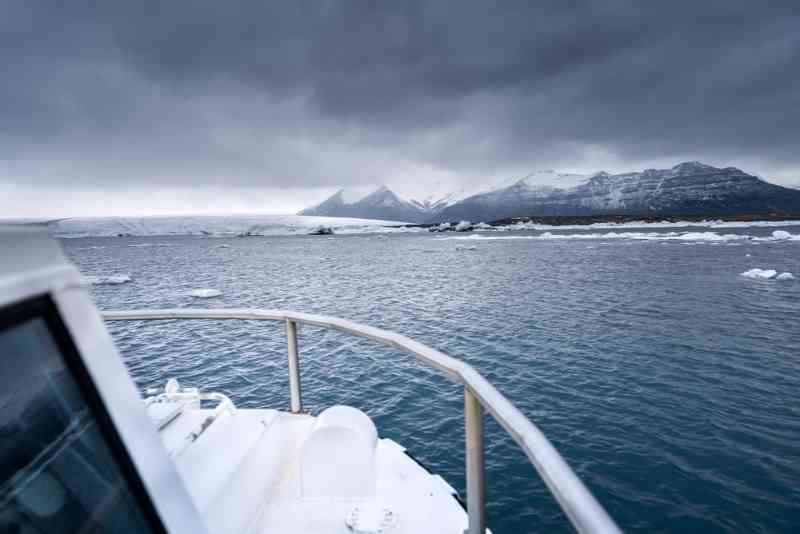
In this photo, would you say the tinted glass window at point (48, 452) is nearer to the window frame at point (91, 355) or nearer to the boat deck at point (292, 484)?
the window frame at point (91, 355)

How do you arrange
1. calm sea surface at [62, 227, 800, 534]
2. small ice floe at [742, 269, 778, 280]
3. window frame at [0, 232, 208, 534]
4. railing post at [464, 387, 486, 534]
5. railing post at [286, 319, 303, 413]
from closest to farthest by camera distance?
window frame at [0, 232, 208, 534] < railing post at [464, 387, 486, 534] < railing post at [286, 319, 303, 413] < calm sea surface at [62, 227, 800, 534] < small ice floe at [742, 269, 778, 280]

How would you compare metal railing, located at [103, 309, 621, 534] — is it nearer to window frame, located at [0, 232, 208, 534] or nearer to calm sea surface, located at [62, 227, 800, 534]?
window frame, located at [0, 232, 208, 534]

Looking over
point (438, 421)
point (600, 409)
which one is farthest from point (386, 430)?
point (600, 409)

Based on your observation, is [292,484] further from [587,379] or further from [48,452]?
[587,379]

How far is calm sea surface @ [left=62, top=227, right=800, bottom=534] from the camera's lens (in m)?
8.01

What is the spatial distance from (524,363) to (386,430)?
22.2 feet

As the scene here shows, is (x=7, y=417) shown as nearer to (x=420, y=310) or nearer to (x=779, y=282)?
(x=420, y=310)

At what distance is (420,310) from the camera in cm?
2503

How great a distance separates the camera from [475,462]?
7.51 ft

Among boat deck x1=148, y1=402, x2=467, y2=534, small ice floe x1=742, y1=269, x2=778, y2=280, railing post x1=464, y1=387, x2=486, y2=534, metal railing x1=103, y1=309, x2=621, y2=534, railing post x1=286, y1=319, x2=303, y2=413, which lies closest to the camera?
metal railing x1=103, y1=309, x2=621, y2=534

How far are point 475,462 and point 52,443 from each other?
198cm

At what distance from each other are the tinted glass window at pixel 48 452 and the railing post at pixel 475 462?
159 centimetres

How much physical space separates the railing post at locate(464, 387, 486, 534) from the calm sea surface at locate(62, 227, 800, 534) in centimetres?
594

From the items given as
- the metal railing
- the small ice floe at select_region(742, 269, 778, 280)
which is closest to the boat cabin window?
the metal railing
